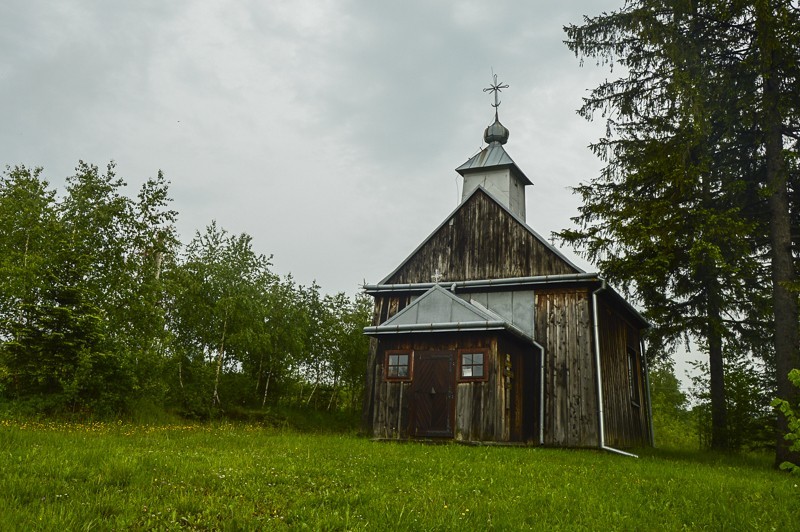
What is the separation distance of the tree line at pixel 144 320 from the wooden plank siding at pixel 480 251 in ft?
28.2

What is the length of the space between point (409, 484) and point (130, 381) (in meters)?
12.5

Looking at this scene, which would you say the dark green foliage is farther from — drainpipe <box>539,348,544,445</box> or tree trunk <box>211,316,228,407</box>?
tree trunk <box>211,316,228,407</box>

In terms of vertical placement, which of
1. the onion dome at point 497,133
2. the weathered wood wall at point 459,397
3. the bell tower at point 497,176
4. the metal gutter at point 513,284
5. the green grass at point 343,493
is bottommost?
the green grass at point 343,493

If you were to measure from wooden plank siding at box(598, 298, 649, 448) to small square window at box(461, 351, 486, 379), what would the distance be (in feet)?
13.2

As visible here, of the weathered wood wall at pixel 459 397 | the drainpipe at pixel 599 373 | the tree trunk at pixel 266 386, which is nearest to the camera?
the weathered wood wall at pixel 459 397

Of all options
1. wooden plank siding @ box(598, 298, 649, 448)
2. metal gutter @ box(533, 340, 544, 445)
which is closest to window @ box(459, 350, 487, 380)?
metal gutter @ box(533, 340, 544, 445)

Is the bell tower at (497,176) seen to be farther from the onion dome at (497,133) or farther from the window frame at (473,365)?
the window frame at (473,365)

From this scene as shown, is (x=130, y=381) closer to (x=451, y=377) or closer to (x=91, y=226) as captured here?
(x=91, y=226)

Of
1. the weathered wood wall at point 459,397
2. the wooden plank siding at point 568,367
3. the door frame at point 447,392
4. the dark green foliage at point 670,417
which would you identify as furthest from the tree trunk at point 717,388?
the dark green foliage at point 670,417

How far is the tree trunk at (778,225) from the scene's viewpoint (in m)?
12.6

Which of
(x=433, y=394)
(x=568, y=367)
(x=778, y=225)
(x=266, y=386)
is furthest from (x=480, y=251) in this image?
(x=266, y=386)

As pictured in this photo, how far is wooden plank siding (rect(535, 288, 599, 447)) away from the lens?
51.9 feet

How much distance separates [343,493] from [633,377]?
16447mm

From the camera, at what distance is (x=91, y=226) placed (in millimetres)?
21484
